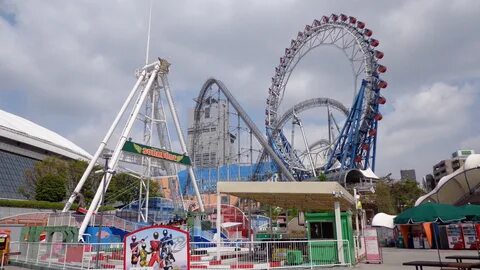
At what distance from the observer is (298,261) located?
1541 cm

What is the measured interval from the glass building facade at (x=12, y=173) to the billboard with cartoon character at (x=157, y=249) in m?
58.5

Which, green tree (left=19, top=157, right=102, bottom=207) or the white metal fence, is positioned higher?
green tree (left=19, top=157, right=102, bottom=207)

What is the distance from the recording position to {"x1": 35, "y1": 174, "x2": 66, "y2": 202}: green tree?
162ft

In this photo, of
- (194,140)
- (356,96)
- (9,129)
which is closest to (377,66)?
(356,96)

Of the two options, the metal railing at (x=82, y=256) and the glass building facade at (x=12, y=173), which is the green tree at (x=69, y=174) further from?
the metal railing at (x=82, y=256)

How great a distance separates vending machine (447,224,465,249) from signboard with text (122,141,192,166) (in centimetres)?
2171

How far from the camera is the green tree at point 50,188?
49406 mm

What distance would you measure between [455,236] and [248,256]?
708 inches

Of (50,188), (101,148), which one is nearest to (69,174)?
(50,188)

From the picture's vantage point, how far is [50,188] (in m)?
49.5

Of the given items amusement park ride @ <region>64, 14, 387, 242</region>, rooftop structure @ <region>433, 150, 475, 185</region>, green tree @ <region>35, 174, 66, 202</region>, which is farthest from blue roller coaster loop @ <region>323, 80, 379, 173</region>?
rooftop structure @ <region>433, 150, 475, 185</region>

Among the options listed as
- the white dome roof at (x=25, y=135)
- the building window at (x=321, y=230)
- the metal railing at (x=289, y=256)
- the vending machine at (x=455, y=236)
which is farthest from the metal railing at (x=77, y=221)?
the white dome roof at (x=25, y=135)

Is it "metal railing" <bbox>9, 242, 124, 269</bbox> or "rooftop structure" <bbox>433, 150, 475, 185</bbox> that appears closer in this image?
"metal railing" <bbox>9, 242, 124, 269</bbox>

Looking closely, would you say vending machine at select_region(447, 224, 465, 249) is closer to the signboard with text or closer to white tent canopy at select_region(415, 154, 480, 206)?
white tent canopy at select_region(415, 154, 480, 206)
